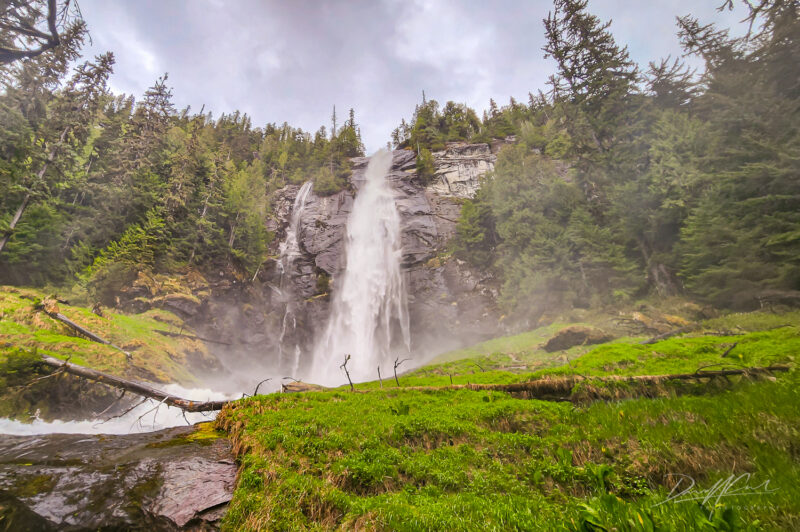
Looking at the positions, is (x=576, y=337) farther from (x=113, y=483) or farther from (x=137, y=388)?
(x=137, y=388)

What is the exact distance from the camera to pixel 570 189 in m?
28.2

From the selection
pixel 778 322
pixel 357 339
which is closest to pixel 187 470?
pixel 778 322

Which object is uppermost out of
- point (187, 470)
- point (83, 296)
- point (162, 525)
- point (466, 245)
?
point (466, 245)

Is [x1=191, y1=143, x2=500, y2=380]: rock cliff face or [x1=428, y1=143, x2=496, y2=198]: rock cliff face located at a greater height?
[x1=428, y1=143, x2=496, y2=198]: rock cliff face

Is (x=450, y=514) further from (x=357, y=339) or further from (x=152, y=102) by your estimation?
(x=152, y=102)

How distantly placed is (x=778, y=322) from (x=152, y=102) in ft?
199

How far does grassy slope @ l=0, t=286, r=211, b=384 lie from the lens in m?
12.7

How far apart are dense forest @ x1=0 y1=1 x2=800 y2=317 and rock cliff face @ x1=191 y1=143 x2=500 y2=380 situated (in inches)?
143

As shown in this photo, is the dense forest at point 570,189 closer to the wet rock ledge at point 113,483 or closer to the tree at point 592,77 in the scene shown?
the tree at point 592,77

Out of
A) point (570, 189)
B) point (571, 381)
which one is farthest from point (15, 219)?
point (570, 189)

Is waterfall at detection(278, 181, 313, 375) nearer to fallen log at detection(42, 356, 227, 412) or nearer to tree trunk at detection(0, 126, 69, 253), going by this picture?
tree trunk at detection(0, 126, 69, 253)

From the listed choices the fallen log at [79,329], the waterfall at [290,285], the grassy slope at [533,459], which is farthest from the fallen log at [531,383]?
the waterfall at [290,285]

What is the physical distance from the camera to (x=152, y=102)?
39.2 m

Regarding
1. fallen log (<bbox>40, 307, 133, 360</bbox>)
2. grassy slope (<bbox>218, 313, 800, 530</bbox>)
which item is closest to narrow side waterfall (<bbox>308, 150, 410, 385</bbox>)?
fallen log (<bbox>40, 307, 133, 360</bbox>)
